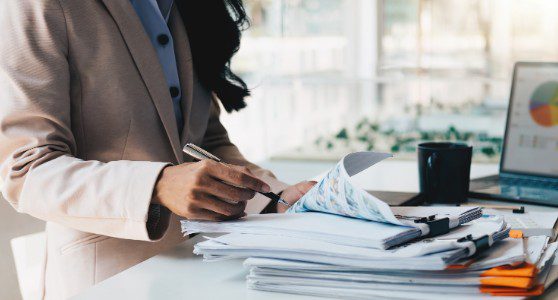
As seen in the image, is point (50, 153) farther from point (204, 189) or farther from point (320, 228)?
point (320, 228)

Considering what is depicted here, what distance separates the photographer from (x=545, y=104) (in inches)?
56.8

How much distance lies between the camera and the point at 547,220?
43.3 inches

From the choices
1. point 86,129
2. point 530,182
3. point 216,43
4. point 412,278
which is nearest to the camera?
point 412,278

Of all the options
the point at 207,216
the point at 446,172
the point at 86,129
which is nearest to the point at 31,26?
the point at 86,129

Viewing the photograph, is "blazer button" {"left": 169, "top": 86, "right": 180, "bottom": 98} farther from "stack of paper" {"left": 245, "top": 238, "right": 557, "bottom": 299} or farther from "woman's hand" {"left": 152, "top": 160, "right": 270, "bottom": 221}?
"stack of paper" {"left": 245, "top": 238, "right": 557, "bottom": 299}

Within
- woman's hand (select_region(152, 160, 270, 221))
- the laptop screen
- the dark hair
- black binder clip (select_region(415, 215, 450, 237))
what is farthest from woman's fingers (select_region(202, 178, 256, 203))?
the laptop screen

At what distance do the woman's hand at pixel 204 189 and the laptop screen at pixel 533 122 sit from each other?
0.79 m

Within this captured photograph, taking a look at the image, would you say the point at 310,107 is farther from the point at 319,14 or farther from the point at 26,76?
the point at 26,76

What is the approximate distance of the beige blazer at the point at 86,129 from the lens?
0.92m

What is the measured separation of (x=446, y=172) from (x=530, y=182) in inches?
10.9

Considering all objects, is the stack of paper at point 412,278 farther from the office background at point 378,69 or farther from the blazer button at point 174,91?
the office background at point 378,69

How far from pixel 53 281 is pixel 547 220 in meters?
0.80

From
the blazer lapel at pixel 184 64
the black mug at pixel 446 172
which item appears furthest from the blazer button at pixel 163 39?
the black mug at pixel 446 172

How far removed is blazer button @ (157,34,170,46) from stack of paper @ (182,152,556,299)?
0.41 meters
